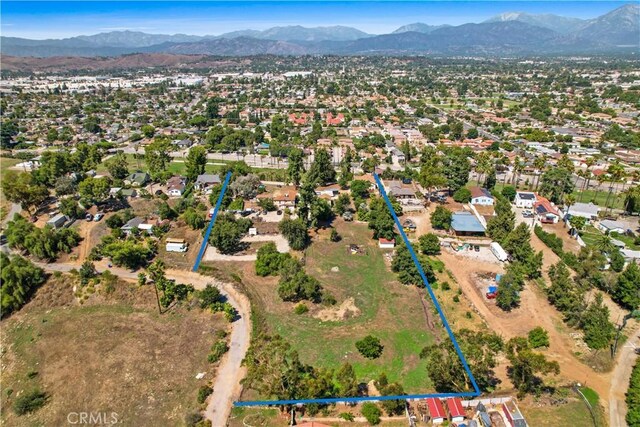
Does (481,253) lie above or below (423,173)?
below

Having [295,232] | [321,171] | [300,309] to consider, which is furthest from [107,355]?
[321,171]

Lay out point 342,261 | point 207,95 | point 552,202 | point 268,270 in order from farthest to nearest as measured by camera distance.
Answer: point 207,95 → point 552,202 → point 342,261 → point 268,270

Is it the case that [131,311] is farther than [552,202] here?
No

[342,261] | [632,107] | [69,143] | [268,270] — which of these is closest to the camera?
[268,270]

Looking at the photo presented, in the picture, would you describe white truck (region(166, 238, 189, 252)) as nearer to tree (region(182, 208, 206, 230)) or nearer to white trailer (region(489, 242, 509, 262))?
tree (region(182, 208, 206, 230))

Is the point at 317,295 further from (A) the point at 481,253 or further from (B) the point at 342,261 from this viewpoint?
(A) the point at 481,253

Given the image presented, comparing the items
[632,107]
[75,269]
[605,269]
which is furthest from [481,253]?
[632,107]

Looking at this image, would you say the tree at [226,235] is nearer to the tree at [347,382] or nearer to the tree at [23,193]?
the tree at [347,382]

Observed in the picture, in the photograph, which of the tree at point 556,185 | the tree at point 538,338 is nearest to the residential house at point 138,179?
the tree at point 538,338
